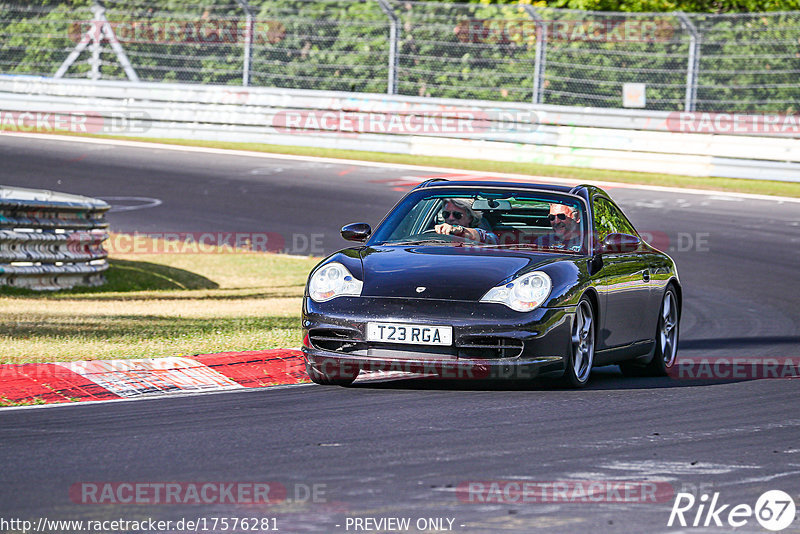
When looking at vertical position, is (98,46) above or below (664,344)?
above

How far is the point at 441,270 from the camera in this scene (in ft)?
25.8

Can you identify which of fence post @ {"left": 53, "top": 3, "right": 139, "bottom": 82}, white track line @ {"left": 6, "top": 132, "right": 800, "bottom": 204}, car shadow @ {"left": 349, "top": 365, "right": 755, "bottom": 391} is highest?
fence post @ {"left": 53, "top": 3, "right": 139, "bottom": 82}

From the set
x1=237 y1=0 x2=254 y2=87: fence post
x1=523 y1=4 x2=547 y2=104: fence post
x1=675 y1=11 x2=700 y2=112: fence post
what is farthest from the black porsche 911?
x1=237 y1=0 x2=254 y2=87: fence post

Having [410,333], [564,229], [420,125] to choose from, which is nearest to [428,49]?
[420,125]

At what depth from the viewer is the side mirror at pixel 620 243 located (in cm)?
846

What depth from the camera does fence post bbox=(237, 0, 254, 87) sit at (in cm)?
2489

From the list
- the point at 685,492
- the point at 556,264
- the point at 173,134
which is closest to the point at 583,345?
the point at 556,264

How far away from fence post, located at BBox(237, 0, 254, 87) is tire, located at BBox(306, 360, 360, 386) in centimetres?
1768

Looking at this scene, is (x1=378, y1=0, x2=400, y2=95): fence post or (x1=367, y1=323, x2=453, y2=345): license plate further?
(x1=378, y1=0, x2=400, y2=95): fence post

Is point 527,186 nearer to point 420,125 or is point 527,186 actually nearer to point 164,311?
point 164,311

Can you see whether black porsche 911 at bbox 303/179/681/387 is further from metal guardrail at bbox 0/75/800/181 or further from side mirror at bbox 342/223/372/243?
metal guardrail at bbox 0/75/800/181

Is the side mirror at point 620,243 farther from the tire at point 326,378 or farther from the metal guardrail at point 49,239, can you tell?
the metal guardrail at point 49,239

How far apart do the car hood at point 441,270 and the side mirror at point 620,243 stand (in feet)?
1.29

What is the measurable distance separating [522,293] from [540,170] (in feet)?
50.2
